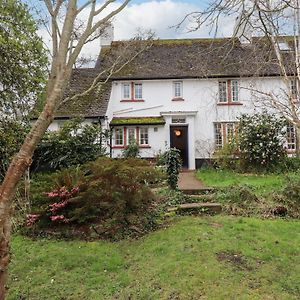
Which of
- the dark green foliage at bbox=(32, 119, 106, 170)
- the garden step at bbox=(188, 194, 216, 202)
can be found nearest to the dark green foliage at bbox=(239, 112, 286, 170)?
the garden step at bbox=(188, 194, 216, 202)

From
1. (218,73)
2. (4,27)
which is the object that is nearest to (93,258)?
(4,27)

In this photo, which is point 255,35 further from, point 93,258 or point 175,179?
point 93,258

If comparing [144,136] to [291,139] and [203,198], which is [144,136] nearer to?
[291,139]

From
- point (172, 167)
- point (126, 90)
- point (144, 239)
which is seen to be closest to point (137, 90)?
point (126, 90)

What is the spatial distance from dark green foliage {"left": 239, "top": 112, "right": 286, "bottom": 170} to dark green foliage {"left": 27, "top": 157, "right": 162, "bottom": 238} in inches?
402

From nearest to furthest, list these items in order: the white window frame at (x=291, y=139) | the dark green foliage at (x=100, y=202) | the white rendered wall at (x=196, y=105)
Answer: the dark green foliage at (x=100, y=202) → the white window frame at (x=291, y=139) → the white rendered wall at (x=196, y=105)

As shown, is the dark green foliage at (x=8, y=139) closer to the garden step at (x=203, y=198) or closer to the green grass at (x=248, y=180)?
the garden step at (x=203, y=198)

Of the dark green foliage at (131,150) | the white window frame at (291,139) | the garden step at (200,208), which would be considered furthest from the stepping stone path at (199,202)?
the white window frame at (291,139)

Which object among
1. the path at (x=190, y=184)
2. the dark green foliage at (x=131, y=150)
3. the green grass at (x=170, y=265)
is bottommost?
the green grass at (x=170, y=265)

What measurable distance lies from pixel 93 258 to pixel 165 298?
2.16 m

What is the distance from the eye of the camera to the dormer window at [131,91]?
80.0 feet

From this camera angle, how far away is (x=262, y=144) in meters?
18.1

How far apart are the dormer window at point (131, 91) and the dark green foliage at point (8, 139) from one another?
43.8 feet

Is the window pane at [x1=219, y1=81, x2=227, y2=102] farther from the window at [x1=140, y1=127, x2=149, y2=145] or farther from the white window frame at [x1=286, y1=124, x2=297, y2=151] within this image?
the window at [x1=140, y1=127, x2=149, y2=145]
